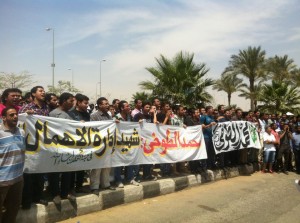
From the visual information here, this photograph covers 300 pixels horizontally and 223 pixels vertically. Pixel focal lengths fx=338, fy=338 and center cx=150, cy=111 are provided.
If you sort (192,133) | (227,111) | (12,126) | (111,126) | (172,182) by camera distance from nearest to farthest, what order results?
1. (12,126)
2. (111,126)
3. (172,182)
4. (192,133)
5. (227,111)

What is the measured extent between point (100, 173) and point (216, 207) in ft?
7.58

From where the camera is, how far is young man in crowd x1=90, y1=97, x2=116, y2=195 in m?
A: 6.15

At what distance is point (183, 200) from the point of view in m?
6.98

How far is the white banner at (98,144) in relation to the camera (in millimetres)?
5180

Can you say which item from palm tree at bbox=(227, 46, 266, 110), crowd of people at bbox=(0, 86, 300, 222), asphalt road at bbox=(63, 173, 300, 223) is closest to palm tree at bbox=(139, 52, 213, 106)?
crowd of people at bbox=(0, 86, 300, 222)

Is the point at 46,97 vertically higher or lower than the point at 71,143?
higher

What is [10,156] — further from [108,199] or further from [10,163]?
[108,199]

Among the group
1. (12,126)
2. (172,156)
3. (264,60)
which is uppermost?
(264,60)

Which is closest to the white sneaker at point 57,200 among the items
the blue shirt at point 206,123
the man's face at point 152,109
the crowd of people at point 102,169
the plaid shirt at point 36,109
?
the crowd of people at point 102,169

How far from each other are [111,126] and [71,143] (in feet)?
3.31

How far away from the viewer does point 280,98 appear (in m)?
22.3

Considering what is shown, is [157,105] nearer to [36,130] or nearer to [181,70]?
[36,130]

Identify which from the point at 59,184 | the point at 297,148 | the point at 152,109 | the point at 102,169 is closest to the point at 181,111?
the point at 152,109

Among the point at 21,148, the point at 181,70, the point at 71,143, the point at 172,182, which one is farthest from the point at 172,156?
the point at 181,70
